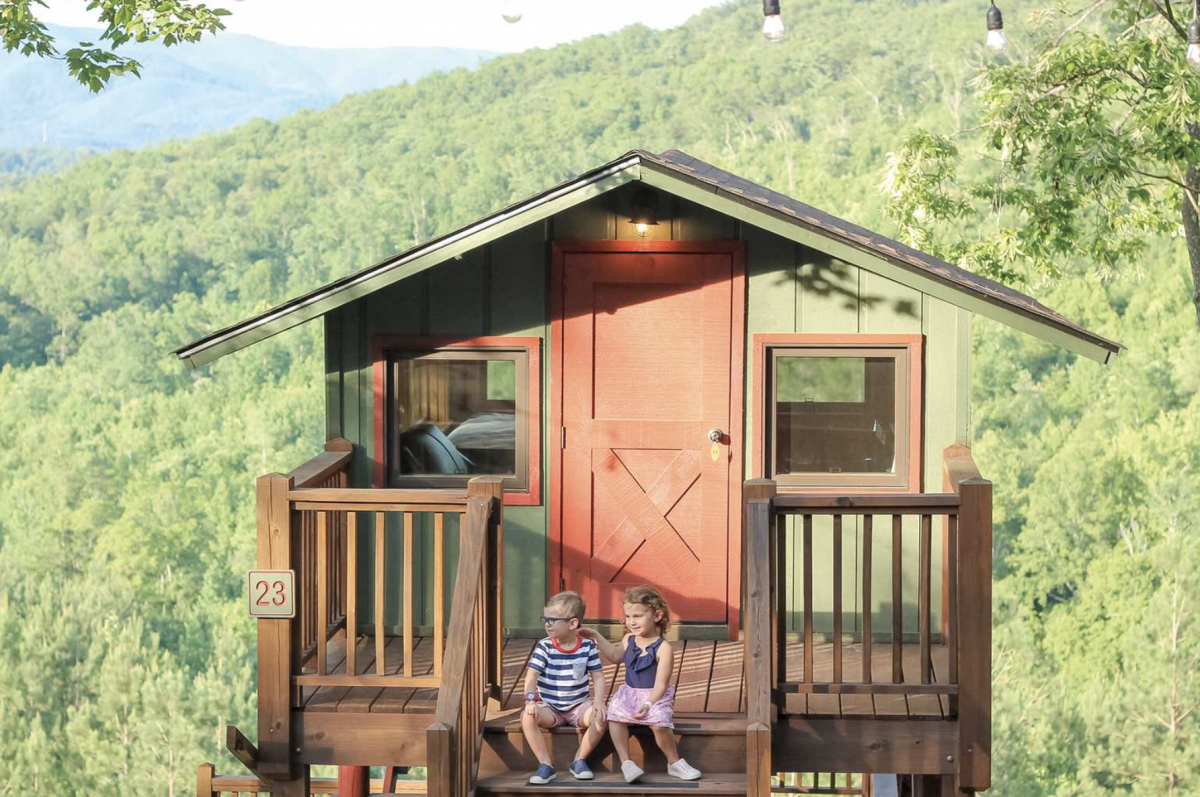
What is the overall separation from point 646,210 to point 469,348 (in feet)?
4.25

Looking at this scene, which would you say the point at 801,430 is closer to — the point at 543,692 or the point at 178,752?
the point at 543,692

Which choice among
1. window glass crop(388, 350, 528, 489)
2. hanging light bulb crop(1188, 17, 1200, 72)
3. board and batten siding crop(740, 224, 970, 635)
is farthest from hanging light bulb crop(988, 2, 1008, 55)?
window glass crop(388, 350, 528, 489)

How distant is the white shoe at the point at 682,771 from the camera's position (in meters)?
6.82

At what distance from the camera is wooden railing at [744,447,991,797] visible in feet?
21.9

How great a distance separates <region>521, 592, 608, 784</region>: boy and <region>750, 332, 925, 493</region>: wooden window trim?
1929 mm

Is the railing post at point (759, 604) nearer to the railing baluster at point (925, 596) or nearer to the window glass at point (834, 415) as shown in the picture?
the railing baluster at point (925, 596)

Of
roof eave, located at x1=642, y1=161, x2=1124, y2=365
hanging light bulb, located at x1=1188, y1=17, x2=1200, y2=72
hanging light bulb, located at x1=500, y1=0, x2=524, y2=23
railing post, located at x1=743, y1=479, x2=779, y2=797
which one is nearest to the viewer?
railing post, located at x1=743, y1=479, x2=779, y2=797

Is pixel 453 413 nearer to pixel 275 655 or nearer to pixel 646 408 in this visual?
pixel 646 408

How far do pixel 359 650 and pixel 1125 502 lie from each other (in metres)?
47.7

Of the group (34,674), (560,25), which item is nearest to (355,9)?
(560,25)

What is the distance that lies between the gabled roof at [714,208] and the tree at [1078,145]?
26.1 ft

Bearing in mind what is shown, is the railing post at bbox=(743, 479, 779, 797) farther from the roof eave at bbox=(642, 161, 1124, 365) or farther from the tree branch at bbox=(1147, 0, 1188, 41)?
the tree branch at bbox=(1147, 0, 1188, 41)

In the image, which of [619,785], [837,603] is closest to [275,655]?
[619,785]

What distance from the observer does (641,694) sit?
681 cm
